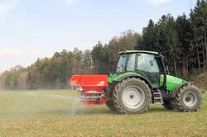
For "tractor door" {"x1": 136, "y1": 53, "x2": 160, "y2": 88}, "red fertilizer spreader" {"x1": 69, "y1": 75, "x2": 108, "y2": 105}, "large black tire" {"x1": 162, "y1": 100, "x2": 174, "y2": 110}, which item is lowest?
"large black tire" {"x1": 162, "y1": 100, "x2": 174, "y2": 110}

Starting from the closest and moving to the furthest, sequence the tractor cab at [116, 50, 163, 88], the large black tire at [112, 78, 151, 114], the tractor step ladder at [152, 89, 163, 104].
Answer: the large black tire at [112, 78, 151, 114]
the tractor step ladder at [152, 89, 163, 104]
the tractor cab at [116, 50, 163, 88]

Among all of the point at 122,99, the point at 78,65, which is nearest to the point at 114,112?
the point at 122,99

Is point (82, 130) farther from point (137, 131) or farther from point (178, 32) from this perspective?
point (178, 32)

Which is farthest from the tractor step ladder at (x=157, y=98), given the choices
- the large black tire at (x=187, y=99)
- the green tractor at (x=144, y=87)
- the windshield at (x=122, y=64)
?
the windshield at (x=122, y=64)

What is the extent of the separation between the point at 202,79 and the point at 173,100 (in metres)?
39.7

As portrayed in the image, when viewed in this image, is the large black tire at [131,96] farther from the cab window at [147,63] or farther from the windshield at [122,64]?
the windshield at [122,64]

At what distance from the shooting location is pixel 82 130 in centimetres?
1091

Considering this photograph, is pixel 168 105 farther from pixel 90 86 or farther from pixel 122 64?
pixel 90 86

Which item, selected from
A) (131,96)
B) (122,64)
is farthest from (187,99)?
(122,64)

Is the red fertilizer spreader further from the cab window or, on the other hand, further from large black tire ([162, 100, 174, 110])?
large black tire ([162, 100, 174, 110])

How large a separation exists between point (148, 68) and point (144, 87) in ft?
2.88

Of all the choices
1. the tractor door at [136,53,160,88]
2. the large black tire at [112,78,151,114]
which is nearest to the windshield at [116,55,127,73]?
the tractor door at [136,53,160,88]

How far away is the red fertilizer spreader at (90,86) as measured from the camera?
607 inches

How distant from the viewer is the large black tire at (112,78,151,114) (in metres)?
15.2
